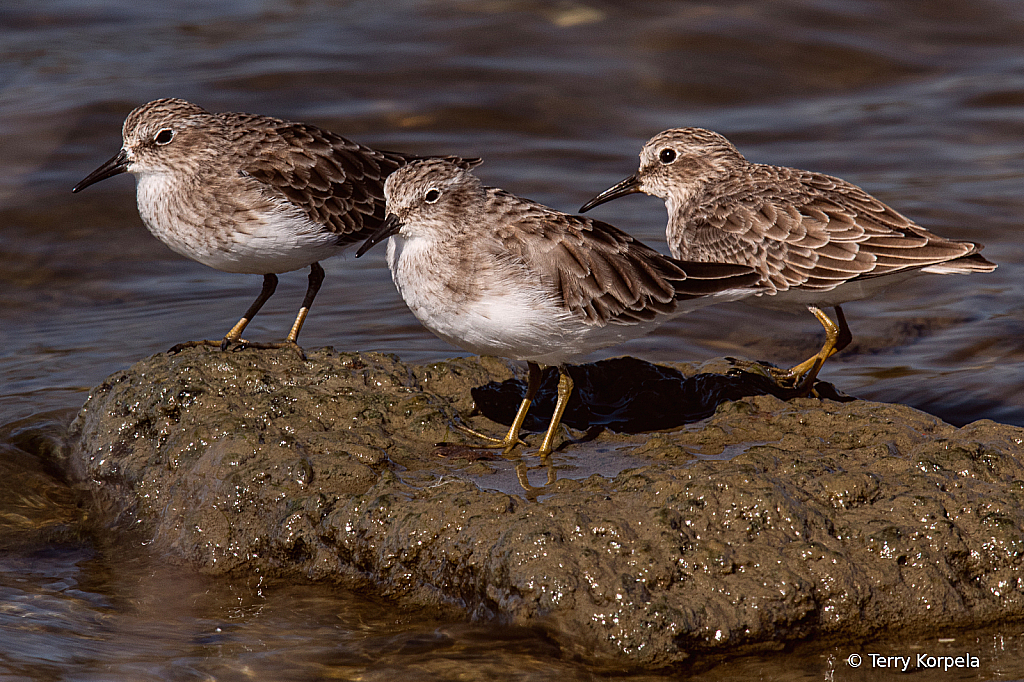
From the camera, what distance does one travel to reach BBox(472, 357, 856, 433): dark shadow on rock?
7352mm

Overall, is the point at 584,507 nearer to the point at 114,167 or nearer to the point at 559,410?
the point at 559,410

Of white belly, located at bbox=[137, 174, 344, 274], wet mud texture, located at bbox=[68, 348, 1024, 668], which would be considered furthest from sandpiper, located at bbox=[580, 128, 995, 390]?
white belly, located at bbox=[137, 174, 344, 274]

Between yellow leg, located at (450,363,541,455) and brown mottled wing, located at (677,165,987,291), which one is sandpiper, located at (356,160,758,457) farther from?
brown mottled wing, located at (677,165,987,291)

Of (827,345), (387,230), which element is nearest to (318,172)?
(387,230)

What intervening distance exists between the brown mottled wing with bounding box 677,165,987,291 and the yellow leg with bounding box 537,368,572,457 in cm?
183

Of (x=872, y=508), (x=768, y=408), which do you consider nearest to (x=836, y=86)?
(x=768, y=408)

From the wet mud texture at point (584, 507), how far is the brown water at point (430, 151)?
7.3 inches

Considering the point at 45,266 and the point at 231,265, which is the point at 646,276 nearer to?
the point at 231,265

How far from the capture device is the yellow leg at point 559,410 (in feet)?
22.4

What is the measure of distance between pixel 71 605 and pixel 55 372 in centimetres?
364

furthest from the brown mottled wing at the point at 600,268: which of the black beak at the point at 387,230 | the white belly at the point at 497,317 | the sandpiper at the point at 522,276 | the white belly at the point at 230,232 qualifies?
the white belly at the point at 230,232

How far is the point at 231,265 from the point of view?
815 centimetres

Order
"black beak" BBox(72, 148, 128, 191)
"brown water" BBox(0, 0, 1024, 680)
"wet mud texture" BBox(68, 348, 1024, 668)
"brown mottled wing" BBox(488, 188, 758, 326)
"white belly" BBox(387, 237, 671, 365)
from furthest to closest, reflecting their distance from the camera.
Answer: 1. "black beak" BBox(72, 148, 128, 191)
2. "brown mottled wing" BBox(488, 188, 758, 326)
3. "white belly" BBox(387, 237, 671, 365)
4. "brown water" BBox(0, 0, 1024, 680)
5. "wet mud texture" BBox(68, 348, 1024, 668)

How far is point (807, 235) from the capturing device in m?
8.09
